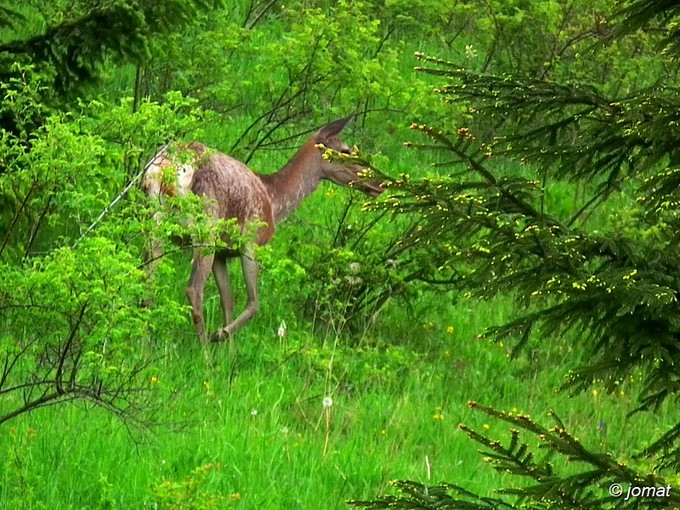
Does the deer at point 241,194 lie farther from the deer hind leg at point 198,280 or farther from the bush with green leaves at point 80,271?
the bush with green leaves at point 80,271

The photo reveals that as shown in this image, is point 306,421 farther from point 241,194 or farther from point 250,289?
point 241,194

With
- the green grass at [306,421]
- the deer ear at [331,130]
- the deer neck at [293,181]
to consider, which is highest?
the deer ear at [331,130]

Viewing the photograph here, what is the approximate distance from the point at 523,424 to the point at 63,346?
3.36m

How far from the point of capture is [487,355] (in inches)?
457

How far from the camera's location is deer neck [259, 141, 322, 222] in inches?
469

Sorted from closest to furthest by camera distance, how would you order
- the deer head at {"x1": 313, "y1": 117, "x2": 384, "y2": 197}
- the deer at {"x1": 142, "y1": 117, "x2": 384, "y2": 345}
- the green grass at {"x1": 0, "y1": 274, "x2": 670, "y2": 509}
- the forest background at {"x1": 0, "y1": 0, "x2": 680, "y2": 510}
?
the forest background at {"x1": 0, "y1": 0, "x2": 680, "y2": 510}
the green grass at {"x1": 0, "y1": 274, "x2": 670, "y2": 509}
the deer at {"x1": 142, "y1": 117, "x2": 384, "y2": 345}
the deer head at {"x1": 313, "y1": 117, "x2": 384, "y2": 197}

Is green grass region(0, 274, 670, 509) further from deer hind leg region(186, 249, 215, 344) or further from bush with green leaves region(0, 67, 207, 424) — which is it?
bush with green leaves region(0, 67, 207, 424)

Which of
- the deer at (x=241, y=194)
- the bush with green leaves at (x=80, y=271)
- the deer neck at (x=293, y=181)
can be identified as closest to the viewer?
the bush with green leaves at (x=80, y=271)

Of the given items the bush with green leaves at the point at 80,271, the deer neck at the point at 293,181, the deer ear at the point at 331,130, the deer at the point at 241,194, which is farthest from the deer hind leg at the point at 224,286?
the bush with green leaves at the point at 80,271

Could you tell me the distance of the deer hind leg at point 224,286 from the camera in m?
11.2

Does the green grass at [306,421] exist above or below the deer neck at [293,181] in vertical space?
below

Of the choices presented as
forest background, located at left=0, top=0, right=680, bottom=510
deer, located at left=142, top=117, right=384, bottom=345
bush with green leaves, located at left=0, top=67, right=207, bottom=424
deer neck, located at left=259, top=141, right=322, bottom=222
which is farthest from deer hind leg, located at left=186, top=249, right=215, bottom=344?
bush with green leaves, located at left=0, top=67, right=207, bottom=424

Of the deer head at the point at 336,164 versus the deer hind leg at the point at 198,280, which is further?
the deer head at the point at 336,164

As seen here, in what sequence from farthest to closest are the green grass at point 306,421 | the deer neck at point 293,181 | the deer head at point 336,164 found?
the deer head at point 336,164 < the deer neck at point 293,181 < the green grass at point 306,421
